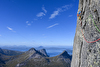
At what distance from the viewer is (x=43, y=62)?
106562mm

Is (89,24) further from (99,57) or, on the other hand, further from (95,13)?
(99,57)

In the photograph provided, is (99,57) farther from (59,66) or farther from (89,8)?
(59,66)

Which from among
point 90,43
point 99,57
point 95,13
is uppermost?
point 95,13

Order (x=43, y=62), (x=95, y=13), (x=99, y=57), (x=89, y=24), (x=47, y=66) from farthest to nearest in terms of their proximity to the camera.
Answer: (x=43, y=62)
(x=47, y=66)
(x=89, y=24)
(x=95, y=13)
(x=99, y=57)

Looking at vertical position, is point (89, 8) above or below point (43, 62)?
above

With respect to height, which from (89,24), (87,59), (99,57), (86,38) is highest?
(89,24)

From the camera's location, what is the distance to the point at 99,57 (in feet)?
22.2

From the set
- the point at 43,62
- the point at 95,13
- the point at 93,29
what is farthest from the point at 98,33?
the point at 43,62

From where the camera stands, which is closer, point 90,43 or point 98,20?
point 98,20

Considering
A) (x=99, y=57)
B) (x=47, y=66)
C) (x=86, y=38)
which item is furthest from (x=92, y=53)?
(x=47, y=66)

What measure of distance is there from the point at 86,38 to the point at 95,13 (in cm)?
308

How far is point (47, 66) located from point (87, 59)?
334ft

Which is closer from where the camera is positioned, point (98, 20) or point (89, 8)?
point (98, 20)

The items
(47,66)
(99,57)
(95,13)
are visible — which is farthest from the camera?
(47,66)
